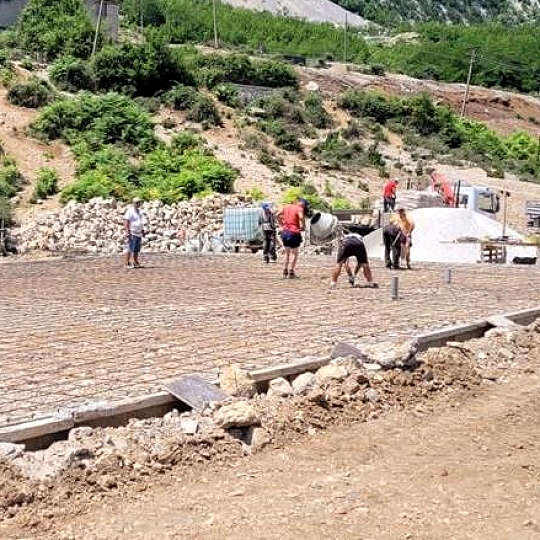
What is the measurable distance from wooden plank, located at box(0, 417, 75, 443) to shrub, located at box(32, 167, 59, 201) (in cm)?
2544

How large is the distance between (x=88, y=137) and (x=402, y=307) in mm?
26257

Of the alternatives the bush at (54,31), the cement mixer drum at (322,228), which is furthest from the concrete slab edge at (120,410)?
the bush at (54,31)

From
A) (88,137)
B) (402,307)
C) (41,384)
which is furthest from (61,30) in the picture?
(41,384)

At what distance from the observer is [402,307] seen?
12844mm

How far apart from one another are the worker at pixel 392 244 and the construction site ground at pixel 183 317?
20.6 inches

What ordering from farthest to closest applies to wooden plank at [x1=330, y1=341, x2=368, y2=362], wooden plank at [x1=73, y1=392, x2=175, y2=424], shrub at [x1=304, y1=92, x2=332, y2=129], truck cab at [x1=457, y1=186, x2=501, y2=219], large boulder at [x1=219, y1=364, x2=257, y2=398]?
shrub at [x1=304, y1=92, x2=332, y2=129]
truck cab at [x1=457, y1=186, x2=501, y2=219]
wooden plank at [x1=330, y1=341, x2=368, y2=362]
large boulder at [x1=219, y1=364, x2=257, y2=398]
wooden plank at [x1=73, y1=392, x2=175, y2=424]

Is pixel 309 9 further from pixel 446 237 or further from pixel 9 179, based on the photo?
pixel 446 237

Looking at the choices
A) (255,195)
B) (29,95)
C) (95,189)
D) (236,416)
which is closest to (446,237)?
(255,195)

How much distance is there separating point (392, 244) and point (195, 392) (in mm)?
10888

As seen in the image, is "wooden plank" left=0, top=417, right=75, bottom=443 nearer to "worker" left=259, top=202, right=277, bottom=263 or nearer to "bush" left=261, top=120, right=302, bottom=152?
"worker" left=259, top=202, right=277, bottom=263

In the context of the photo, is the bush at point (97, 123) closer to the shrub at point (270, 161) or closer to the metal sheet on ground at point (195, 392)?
the shrub at point (270, 161)

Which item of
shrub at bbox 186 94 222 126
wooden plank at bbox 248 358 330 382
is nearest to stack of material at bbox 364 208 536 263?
wooden plank at bbox 248 358 330 382

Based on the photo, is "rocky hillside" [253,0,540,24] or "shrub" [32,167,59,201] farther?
"rocky hillside" [253,0,540,24]

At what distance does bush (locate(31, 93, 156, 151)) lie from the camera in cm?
3744
